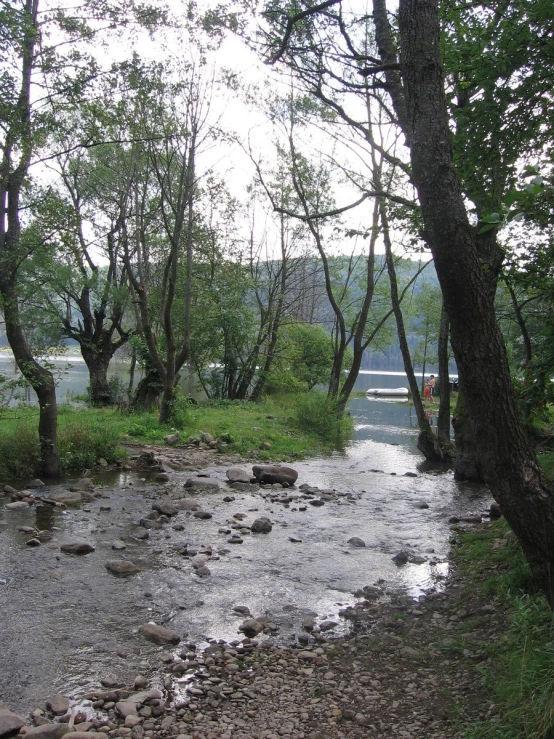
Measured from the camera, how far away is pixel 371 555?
8422mm

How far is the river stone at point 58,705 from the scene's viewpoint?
4.39 meters

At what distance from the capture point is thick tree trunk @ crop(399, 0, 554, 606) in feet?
15.5

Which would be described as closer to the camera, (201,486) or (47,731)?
(47,731)

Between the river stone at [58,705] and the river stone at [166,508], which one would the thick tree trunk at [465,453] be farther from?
the river stone at [58,705]

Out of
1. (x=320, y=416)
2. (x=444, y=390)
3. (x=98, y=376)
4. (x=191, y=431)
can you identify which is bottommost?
(x=191, y=431)

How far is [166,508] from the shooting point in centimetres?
1029

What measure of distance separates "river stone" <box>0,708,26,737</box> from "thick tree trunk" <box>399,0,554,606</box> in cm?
396

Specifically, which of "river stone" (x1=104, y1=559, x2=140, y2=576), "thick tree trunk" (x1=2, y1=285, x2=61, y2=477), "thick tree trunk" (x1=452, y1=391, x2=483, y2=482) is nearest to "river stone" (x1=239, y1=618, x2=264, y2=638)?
"river stone" (x1=104, y1=559, x2=140, y2=576)

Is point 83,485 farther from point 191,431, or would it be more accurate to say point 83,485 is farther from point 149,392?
point 149,392

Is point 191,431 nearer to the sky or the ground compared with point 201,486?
nearer to the sky

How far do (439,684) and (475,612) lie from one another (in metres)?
1.43

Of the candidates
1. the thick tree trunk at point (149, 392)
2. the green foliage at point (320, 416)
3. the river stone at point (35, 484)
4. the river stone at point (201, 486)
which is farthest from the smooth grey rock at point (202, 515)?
the thick tree trunk at point (149, 392)

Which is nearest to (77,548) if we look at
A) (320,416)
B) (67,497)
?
(67,497)

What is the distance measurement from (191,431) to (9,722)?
47.3 ft
